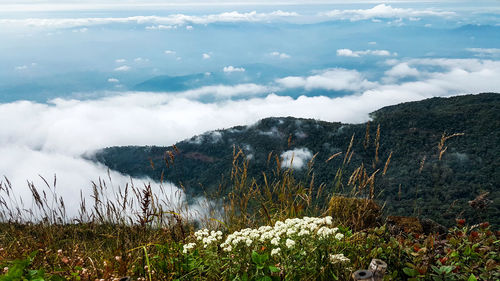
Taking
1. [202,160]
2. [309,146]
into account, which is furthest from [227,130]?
[309,146]

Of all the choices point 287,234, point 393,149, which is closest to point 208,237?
point 287,234

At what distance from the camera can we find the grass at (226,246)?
2369 mm

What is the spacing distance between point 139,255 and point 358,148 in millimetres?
54829

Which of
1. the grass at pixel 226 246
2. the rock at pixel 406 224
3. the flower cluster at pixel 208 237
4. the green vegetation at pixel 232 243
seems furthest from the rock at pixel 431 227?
the flower cluster at pixel 208 237

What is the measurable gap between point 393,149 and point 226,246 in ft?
166

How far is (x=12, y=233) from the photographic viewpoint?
4.12 meters

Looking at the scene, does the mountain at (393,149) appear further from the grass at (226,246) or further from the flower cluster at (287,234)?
the flower cluster at (287,234)

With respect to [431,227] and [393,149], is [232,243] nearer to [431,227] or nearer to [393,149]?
[431,227]

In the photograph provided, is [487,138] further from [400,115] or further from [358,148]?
[358,148]

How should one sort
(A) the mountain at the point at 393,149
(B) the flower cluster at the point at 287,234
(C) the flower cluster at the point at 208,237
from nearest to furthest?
(B) the flower cluster at the point at 287,234
(C) the flower cluster at the point at 208,237
(A) the mountain at the point at 393,149

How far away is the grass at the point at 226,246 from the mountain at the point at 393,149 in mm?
25198

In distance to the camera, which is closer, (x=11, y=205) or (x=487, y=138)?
(x=11, y=205)

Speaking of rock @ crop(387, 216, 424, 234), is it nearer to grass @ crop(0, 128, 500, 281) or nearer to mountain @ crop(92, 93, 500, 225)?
grass @ crop(0, 128, 500, 281)

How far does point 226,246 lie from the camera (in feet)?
8.52
